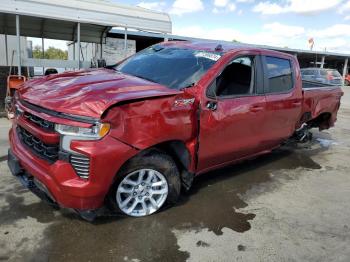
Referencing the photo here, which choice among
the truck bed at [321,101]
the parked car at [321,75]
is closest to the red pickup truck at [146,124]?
the truck bed at [321,101]

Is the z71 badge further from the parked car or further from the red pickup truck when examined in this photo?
the parked car

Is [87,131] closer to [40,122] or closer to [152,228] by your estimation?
[40,122]

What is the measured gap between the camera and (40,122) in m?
3.39

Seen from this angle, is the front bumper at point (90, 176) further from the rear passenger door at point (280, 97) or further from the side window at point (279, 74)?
the side window at point (279, 74)

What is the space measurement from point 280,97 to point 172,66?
66.6 inches

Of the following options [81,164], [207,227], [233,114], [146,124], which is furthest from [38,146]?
[233,114]

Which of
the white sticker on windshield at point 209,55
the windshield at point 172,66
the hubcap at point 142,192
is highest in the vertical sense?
the white sticker on windshield at point 209,55

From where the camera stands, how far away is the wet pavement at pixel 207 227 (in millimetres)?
3234

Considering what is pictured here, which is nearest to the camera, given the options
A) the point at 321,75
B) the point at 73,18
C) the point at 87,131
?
the point at 87,131

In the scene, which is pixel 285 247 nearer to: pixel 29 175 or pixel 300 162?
pixel 29 175

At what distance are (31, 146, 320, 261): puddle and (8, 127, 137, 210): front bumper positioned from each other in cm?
32

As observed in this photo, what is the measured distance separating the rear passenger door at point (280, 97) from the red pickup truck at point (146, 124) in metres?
0.02

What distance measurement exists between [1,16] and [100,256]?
30.6ft

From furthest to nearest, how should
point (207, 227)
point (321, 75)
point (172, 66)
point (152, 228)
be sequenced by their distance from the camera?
point (321, 75) < point (172, 66) < point (207, 227) < point (152, 228)
